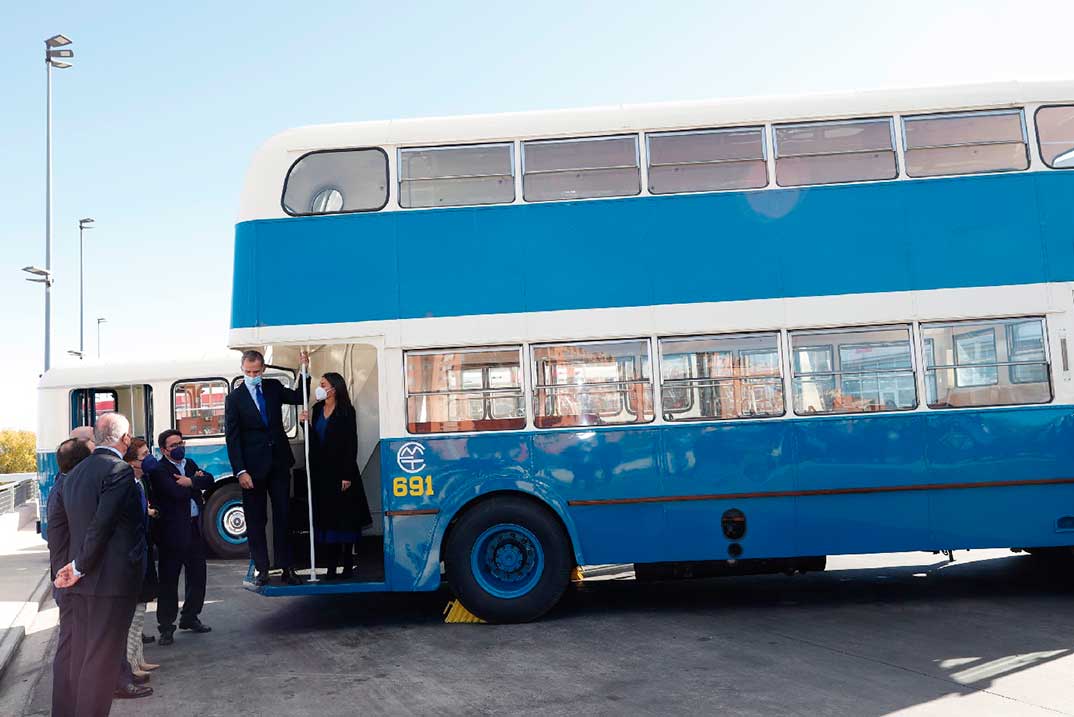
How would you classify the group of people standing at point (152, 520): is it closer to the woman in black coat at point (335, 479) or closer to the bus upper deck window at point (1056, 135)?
the woman in black coat at point (335, 479)

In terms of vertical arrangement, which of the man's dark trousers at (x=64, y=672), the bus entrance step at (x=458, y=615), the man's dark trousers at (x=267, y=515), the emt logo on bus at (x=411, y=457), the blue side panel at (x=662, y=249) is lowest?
the bus entrance step at (x=458, y=615)

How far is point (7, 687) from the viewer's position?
22.6 feet

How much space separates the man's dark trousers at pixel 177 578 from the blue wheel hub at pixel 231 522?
512cm

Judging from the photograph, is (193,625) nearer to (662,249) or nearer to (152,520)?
(152,520)

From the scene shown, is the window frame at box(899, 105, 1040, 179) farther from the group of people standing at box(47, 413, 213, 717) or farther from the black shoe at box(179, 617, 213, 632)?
the black shoe at box(179, 617, 213, 632)

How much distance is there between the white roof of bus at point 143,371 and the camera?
14023 mm

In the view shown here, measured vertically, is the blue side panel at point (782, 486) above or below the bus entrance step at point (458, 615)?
above

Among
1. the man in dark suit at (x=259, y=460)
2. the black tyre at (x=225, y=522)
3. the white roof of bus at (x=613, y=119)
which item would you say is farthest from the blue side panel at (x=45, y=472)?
the white roof of bus at (x=613, y=119)

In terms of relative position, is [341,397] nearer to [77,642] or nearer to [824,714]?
[77,642]

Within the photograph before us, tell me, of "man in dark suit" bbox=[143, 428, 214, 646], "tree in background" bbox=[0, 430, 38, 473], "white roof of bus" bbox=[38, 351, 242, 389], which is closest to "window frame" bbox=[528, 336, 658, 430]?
"man in dark suit" bbox=[143, 428, 214, 646]

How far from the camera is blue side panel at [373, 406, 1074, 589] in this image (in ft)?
25.4

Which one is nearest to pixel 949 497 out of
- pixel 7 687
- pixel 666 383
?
pixel 666 383

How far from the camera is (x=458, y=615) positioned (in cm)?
809

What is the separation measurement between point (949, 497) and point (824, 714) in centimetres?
329
